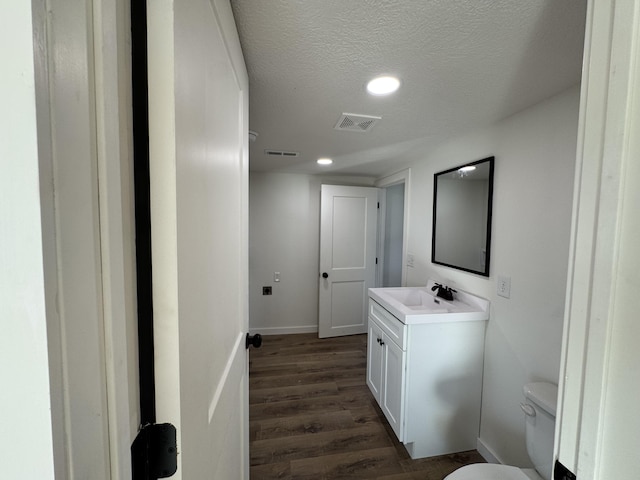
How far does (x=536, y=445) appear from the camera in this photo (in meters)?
1.17

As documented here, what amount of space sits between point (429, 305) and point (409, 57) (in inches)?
66.9

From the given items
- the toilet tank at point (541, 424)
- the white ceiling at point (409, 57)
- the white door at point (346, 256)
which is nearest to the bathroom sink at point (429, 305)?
the toilet tank at point (541, 424)

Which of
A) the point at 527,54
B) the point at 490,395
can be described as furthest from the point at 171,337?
the point at 490,395

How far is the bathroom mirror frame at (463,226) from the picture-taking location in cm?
167

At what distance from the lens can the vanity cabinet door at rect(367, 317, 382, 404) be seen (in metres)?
1.98

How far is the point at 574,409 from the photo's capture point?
55 cm

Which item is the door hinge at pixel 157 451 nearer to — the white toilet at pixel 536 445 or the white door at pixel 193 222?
the white door at pixel 193 222

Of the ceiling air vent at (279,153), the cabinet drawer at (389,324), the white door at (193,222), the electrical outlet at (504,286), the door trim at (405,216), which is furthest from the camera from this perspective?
the door trim at (405,216)

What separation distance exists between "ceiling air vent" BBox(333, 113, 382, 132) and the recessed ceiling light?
10.6 inches

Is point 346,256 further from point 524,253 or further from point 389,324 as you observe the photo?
point 524,253

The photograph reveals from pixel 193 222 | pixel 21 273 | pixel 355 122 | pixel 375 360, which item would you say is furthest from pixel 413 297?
pixel 21 273

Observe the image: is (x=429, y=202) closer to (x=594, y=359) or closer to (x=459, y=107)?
(x=459, y=107)

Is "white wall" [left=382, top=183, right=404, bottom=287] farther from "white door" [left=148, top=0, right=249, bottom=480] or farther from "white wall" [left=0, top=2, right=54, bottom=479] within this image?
"white wall" [left=0, top=2, right=54, bottom=479]

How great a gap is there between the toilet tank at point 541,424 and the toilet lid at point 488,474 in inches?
4.6
